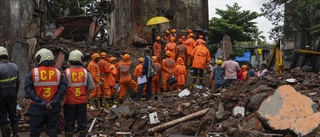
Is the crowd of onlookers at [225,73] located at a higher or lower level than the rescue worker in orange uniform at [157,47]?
lower

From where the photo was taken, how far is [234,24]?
29516 millimetres

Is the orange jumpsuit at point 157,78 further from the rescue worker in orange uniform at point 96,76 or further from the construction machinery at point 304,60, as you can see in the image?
the construction machinery at point 304,60

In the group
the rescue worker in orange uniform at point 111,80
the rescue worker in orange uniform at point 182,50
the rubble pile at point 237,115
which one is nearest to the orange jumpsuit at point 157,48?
the rescue worker in orange uniform at point 182,50

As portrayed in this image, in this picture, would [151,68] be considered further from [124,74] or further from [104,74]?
[104,74]

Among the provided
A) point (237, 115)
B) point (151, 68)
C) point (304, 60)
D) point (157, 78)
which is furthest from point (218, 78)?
point (237, 115)

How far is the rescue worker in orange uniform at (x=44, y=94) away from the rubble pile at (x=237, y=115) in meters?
2.06

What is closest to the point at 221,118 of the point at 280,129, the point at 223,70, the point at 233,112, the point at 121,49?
the point at 233,112

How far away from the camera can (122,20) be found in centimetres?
2041

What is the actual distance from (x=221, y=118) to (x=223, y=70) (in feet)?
17.0

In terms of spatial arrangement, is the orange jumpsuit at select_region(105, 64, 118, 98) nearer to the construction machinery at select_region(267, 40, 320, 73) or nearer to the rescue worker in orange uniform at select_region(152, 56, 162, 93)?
the rescue worker in orange uniform at select_region(152, 56, 162, 93)

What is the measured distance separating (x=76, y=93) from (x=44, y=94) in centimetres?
85

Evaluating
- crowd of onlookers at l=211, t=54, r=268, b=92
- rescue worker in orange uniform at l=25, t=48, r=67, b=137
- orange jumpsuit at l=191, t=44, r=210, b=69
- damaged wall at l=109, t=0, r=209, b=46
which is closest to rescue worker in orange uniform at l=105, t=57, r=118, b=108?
orange jumpsuit at l=191, t=44, r=210, b=69

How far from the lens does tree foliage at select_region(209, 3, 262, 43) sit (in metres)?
A: 29.5

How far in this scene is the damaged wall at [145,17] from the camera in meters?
19.6
